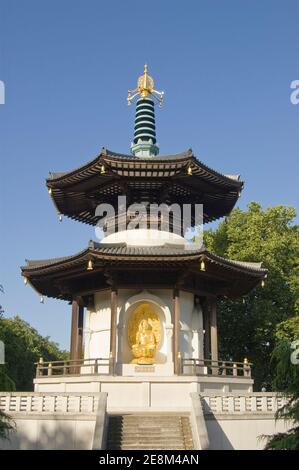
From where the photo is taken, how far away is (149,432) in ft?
52.0

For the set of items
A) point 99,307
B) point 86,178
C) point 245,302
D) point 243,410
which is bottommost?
point 243,410

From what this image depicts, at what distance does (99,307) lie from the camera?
22.5 meters

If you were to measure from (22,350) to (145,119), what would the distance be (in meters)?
29.8

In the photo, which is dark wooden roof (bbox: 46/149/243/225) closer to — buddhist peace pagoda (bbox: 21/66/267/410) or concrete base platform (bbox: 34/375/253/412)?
buddhist peace pagoda (bbox: 21/66/267/410)

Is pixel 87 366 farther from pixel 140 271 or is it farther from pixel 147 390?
pixel 140 271

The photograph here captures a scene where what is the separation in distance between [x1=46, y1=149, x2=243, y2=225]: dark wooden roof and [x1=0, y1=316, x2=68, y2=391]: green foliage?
20.0m

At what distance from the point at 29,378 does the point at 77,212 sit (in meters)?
30.3

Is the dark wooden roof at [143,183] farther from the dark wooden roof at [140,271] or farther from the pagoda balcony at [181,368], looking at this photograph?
the pagoda balcony at [181,368]

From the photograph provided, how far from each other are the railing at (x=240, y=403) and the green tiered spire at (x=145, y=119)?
12476 mm

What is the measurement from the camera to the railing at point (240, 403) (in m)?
16.8

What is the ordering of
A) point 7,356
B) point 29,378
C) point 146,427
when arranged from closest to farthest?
point 146,427
point 7,356
point 29,378

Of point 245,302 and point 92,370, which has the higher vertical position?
point 245,302
